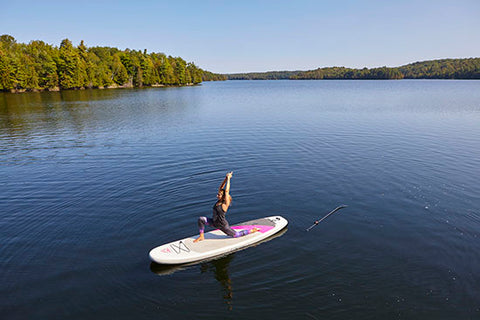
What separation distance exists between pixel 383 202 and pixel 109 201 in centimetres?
1355

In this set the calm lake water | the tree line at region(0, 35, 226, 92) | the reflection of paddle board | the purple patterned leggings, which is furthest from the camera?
the tree line at region(0, 35, 226, 92)

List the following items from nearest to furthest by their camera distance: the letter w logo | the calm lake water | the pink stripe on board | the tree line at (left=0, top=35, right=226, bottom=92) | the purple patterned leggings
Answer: the calm lake water, the letter w logo, the purple patterned leggings, the pink stripe on board, the tree line at (left=0, top=35, right=226, bottom=92)

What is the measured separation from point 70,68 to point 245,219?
4847 inches

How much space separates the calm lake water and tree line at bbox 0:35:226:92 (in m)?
88.5

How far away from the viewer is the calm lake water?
8.00m

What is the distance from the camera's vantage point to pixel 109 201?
14.3 meters

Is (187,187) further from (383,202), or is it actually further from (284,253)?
(383,202)

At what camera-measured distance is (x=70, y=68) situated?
4321 inches

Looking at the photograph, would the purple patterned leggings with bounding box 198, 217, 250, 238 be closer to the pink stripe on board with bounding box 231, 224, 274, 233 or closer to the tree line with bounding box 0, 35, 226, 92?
the pink stripe on board with bounding box 231, 224, 274, 233

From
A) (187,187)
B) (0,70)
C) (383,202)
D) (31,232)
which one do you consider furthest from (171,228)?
(0,70)

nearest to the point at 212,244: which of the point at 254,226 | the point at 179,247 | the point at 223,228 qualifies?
the point at 223,228

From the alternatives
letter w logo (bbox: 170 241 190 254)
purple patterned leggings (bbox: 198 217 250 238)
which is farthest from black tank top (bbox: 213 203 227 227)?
letter w logo (bbox: 170 241 190 254)

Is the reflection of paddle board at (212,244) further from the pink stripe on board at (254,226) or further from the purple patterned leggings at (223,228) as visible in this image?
the purple patterned leggings at (223,228)

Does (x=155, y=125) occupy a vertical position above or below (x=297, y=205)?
above
